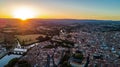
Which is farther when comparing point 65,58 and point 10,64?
point 65,58

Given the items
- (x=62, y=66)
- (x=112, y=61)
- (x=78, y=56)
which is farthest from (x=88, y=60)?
(x=62, y=66)

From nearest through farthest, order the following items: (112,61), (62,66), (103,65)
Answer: (62,66)
(103,65)
(112,61)

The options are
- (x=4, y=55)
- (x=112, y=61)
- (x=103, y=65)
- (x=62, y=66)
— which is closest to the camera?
(x=62, y=66)

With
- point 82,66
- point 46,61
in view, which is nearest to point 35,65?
point 46,61

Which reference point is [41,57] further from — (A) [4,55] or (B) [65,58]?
(A) [4,55]

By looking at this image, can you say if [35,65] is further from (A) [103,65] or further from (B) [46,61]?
(A) [103,65]

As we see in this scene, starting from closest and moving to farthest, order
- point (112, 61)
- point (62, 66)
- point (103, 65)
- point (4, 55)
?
→ point (62, 66)
point (103, 65)
point (112, 61)
point (4, 55)

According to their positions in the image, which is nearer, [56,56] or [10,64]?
[10,64]
